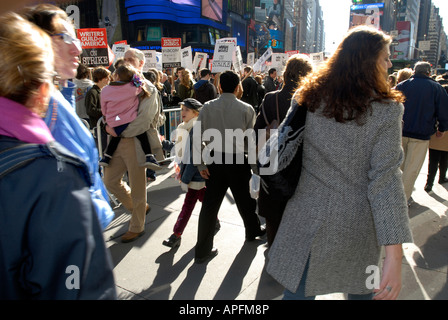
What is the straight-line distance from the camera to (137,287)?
3.19 m

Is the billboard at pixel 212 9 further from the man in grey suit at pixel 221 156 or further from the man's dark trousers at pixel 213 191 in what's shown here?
the man's dark trousers at pixel 213 191

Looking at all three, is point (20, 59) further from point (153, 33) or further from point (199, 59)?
point (153, 33)

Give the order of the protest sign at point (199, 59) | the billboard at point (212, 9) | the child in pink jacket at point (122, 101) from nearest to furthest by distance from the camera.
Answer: the child in pink jacket at point (122, 101), the protest sign at point (199, 59), the billboard at point (212, 9)

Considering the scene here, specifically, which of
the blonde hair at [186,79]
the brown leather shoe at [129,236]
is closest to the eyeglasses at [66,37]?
the brown leather shoe at [129,236]

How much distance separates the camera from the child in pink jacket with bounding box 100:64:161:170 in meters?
3.82

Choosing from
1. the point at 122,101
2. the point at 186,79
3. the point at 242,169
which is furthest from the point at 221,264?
the point at 186,79

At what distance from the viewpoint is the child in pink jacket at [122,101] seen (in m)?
3.82

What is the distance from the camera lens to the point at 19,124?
97cm

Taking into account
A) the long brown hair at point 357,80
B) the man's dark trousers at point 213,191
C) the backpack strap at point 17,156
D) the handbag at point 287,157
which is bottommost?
the man's dark trousers at point 213,191

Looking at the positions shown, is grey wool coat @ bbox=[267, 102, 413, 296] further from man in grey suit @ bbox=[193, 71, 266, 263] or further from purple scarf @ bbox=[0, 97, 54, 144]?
man in grey suit @ bbox=[193, 71, 266, 263]

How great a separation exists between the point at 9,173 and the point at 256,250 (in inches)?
129

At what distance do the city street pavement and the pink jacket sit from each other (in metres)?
1.45

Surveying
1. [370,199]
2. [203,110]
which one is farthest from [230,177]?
[370,199]

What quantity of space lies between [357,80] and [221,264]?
2567 mm
